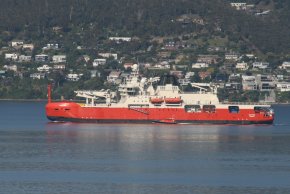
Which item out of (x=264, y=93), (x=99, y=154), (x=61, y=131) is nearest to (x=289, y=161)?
(x=99, y=154)

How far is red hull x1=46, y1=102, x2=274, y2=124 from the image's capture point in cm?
13012

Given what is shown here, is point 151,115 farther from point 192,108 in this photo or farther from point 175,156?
point 175,156

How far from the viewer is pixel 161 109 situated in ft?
427

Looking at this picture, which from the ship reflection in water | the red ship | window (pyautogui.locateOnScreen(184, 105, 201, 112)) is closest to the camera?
the ship reflection in water

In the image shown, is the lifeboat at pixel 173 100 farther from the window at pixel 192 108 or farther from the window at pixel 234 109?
the window at pixel 234 109

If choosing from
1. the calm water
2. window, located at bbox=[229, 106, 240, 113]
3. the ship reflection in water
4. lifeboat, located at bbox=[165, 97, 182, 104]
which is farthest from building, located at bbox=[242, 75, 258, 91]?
the ship reflection in water

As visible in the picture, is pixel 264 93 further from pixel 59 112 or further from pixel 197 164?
pixel 197 164

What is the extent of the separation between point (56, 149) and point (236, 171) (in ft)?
58.2

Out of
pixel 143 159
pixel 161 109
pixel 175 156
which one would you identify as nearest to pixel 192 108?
pixel 161 109

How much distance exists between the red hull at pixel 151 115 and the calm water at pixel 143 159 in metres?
1.38

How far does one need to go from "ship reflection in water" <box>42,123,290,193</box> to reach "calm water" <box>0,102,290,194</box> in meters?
0.05

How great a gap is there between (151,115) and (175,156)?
118ft

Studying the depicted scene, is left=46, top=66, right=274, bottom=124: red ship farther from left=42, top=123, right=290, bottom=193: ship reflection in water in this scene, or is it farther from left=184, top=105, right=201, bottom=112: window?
left=42, top=123, right=290, bottom=193: ship reflection in water

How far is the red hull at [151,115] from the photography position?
13012 centimetres
